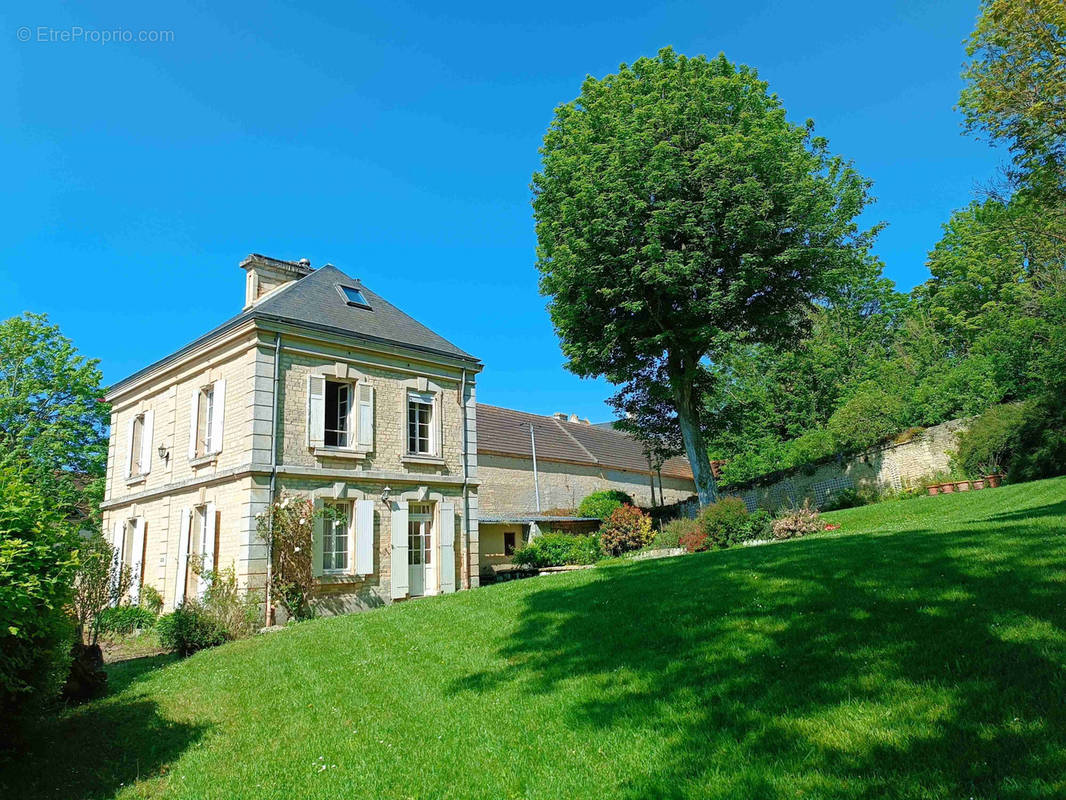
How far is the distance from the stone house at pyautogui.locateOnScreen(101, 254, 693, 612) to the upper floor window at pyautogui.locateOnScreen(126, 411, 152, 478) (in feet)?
0.16

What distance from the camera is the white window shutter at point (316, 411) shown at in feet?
45.8

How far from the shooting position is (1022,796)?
9.60 ft

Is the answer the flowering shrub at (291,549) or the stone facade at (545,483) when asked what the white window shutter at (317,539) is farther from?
the stone facade at (545,483)

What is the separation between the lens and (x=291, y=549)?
516 inches

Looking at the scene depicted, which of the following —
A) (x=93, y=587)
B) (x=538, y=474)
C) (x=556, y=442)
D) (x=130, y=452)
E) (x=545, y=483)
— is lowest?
(x=93, y=587)

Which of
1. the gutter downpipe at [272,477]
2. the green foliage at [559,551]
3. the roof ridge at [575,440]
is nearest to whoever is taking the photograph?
the gutter downpipe at [272,477]

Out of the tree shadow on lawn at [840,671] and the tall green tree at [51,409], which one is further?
the tall green tree at [51,409]

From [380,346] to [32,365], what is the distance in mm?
19403

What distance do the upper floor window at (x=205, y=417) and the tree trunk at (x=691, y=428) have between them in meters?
11.9

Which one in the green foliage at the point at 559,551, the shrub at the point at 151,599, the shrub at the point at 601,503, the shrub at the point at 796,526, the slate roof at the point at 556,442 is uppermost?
the slate roof at the point at 556,442

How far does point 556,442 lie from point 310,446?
19083 mm

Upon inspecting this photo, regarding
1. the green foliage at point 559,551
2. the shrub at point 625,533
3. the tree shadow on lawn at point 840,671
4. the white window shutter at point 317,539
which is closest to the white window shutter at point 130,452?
the white window shutter at point 317,539

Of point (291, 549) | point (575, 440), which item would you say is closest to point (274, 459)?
point (291, 549)

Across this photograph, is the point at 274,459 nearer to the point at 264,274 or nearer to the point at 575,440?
the point at 264,274
